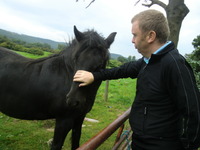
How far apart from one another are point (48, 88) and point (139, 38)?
190 cm

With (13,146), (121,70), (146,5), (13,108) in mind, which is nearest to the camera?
(121,70)

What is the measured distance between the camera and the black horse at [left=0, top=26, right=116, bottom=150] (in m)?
2.57

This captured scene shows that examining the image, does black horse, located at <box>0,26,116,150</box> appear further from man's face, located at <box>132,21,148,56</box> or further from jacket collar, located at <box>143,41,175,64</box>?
jacket collar, located at <box>143,41,175,64</box>

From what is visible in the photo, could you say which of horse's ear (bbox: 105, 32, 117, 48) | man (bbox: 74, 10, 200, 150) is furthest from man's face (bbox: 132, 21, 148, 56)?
horse's ear (bbox: 105, 32, 117, 48)

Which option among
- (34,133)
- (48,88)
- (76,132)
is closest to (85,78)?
(48,88)

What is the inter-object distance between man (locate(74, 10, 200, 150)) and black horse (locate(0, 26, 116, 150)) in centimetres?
96

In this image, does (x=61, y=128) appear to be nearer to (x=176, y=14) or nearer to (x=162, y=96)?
(x=162, y=96)

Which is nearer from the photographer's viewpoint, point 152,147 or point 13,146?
point 152,147

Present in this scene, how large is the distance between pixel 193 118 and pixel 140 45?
25.8 inches

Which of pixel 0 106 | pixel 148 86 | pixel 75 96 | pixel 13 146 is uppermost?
pixel 148 86

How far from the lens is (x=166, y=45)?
51.9 inches

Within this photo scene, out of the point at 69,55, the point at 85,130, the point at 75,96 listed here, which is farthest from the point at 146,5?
the point at 75,96

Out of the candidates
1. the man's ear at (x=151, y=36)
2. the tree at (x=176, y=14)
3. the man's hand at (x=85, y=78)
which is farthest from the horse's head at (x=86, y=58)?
A: the tree at (x=176, y=14)

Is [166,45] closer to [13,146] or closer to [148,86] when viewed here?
[148,86]
